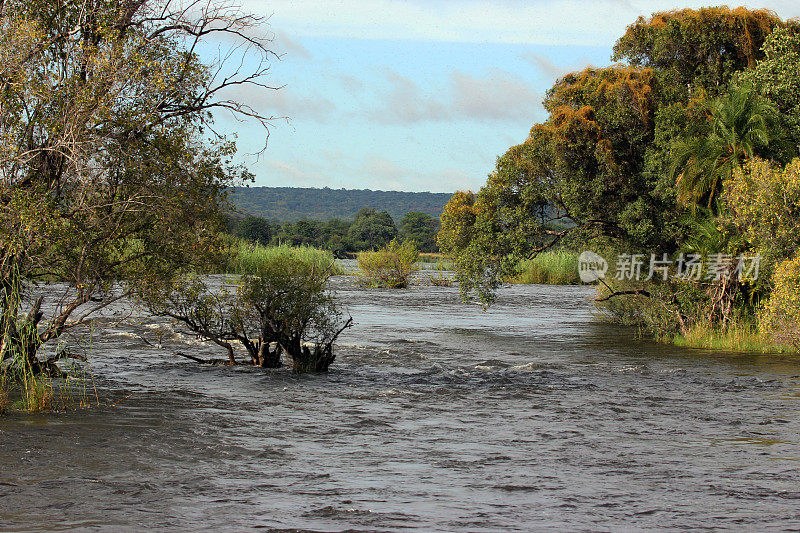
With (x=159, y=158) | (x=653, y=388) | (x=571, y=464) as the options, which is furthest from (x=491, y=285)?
(x=571, y=464)

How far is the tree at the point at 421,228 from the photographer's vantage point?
110 meters

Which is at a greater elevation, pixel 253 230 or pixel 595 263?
pixel 253 230

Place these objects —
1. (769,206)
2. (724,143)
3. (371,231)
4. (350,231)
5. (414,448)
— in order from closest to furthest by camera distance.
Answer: (414,448) < (769,206) < (724,143) < (371,231) < (350,231)

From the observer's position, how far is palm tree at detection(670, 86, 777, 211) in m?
20.6

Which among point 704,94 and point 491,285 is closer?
point 704,94

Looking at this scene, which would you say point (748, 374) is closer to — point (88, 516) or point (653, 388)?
point (653, 388)

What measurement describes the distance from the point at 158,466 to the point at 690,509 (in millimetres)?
5412

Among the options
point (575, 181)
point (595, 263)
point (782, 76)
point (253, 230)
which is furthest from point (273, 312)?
point (253, 230)

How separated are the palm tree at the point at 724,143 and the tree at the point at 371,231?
85406 millimetres

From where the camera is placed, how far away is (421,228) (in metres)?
121

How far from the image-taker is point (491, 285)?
2555 cm

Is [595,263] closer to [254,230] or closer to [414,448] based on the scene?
[414,448]

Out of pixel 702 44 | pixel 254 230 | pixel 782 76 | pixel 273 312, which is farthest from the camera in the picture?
pixel 254 230

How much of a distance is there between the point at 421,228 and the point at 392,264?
237ft
